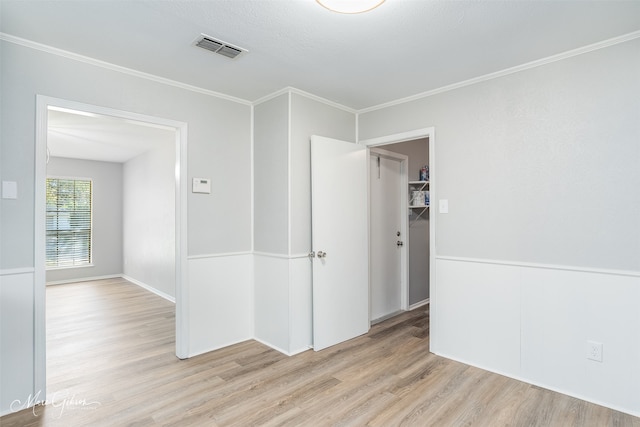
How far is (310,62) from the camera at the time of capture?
8.52ft

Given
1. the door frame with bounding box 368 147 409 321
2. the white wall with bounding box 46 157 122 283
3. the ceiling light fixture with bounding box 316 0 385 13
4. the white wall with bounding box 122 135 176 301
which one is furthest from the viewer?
the white wall with bounding box 46 157 122 283

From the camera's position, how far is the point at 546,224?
2520 mm

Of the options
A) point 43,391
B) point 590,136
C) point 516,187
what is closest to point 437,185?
point 516,187

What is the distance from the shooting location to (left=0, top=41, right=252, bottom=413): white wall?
222 centimetres

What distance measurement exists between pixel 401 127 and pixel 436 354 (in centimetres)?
220

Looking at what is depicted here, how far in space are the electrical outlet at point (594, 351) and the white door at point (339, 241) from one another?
6.28 feet

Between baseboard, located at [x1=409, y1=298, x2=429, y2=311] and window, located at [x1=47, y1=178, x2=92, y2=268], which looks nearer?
baseboard, located at [x1=409, y1=298, x2=429, y2=311]

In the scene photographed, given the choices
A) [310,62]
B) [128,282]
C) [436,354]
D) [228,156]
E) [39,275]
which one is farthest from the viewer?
[128,282]

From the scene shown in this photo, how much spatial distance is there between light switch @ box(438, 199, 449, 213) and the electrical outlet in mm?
1377

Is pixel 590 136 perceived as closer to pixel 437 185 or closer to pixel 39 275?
pixel 437 185

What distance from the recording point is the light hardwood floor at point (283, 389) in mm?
2139

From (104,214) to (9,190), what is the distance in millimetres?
5457

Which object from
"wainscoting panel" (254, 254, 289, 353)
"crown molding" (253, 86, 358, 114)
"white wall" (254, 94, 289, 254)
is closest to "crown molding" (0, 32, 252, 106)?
"crown molding" (253, 86, 358, 114)

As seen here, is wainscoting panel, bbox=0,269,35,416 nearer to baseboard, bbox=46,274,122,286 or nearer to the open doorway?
the open doorway
